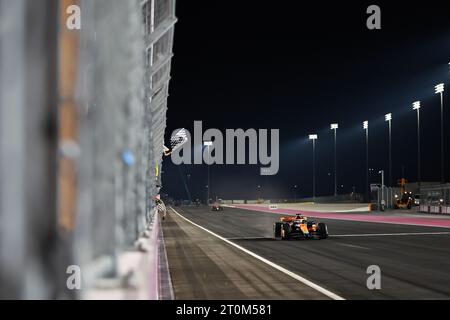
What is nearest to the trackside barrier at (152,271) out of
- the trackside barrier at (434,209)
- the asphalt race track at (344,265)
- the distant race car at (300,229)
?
the asphalt race track at (344,265)

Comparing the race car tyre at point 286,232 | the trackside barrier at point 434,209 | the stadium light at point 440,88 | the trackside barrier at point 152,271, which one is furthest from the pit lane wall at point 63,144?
the stadium light at point 440,88

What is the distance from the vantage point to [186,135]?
66.8 m

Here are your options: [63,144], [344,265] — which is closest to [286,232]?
[344,265]

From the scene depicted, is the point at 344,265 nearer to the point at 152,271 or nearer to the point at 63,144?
the point at 152,271

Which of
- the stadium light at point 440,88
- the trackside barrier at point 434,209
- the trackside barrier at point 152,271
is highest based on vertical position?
the stadium light at point 440,88

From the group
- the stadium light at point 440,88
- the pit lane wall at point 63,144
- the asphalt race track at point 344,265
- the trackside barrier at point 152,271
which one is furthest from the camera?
the stadium light at point 440,88

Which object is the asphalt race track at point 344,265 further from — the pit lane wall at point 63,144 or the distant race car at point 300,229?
the pit lane wall at point 63,144

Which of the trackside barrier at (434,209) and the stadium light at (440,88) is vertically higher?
the stadium light at (440,88)

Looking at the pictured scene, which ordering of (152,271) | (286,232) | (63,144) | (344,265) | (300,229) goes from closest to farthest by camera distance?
(63,144), (152,271), (344,265), (286,232), (300,229)

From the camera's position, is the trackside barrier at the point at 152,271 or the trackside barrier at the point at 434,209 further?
the trackside barrier at the point at 434,209

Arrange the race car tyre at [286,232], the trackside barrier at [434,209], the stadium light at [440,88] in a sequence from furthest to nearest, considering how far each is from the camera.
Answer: the stadium light at [440,88] < the trackside barrier at [434,209] < the race car tyre at [286,232]

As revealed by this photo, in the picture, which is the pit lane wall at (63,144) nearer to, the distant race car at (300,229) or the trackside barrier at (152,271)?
the trackside barrier at (152,271)

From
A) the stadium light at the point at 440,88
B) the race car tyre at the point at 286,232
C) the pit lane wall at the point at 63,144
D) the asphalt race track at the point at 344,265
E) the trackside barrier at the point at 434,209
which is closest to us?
the pit lane wall at the point at 63,144
